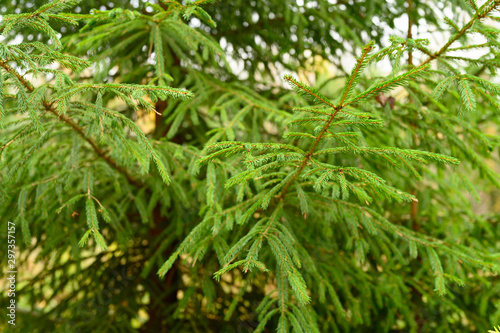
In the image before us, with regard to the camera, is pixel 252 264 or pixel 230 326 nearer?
pixel 252 264

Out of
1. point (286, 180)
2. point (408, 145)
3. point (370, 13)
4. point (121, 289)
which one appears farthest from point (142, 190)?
point (370, 13)

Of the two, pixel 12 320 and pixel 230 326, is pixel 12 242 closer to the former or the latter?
pixel 12 320

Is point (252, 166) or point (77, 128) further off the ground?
point (252, 166)

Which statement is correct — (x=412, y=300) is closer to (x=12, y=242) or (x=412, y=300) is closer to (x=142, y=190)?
(x=142, y=190)

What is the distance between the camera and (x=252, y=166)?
59.4 inches

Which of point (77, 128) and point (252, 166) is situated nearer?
point (252, 166)

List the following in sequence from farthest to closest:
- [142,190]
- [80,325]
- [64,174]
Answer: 1. [80,325]
2. [142,190]
3. [64,174]

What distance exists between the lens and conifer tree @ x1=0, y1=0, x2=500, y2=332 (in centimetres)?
162

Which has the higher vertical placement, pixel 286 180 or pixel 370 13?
pixel 370 13

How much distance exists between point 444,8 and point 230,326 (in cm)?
319

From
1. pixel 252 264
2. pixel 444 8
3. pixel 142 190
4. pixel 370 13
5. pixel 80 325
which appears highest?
pixel 444 8

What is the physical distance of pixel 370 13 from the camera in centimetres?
296

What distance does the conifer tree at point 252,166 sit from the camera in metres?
1.62

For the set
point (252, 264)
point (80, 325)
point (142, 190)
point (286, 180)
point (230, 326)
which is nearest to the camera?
point (252, 264)
